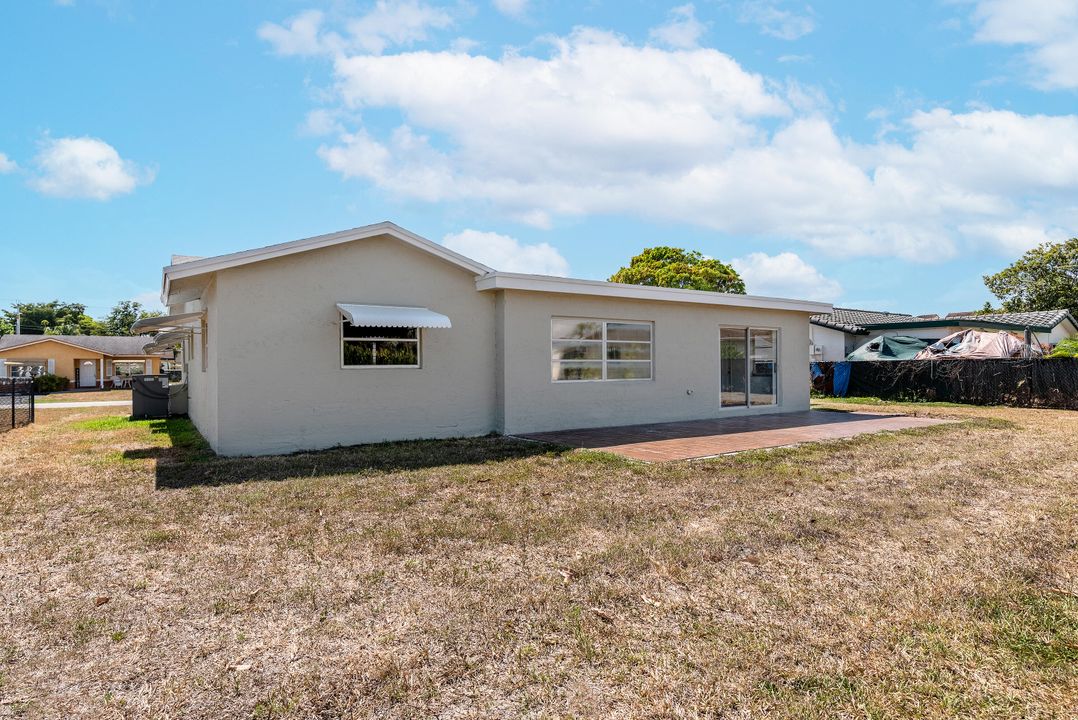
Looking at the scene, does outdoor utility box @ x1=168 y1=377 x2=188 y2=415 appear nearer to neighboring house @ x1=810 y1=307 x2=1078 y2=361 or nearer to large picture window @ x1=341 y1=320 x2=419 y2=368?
large picture window @ x1=341 y1=320 x2=419 y2=368

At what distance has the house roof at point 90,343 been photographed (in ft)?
144

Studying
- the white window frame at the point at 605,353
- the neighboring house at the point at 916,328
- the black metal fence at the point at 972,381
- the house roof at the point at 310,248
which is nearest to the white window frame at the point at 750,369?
the white window frame at the point at 605,353

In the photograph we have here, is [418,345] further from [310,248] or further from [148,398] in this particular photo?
[148,398]

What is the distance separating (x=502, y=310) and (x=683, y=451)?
4.58 m

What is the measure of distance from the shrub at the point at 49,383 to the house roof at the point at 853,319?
1784 inches

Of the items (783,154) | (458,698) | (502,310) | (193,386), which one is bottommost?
(458,698)

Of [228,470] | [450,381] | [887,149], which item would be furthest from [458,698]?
[887,149]

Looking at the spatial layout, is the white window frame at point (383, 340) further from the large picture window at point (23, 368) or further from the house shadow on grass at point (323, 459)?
the large picture window at point (23, 368)

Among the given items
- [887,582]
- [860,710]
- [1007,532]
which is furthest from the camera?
[1007,532]

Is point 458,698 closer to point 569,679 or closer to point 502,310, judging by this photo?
point 569,679

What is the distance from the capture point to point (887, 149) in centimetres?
1488

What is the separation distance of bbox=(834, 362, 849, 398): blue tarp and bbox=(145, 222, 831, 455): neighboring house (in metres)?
10.4

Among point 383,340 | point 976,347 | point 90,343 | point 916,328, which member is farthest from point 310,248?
point 90,343

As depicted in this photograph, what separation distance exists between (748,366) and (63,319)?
3225 inches
